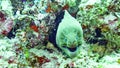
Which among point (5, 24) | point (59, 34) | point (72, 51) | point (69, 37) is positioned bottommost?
point (72, 51)

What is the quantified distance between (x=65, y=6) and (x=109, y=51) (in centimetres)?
111

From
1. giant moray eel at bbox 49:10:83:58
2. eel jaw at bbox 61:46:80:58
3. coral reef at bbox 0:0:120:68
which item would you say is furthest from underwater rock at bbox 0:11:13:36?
eel jaw at bbox 61:46:80:58

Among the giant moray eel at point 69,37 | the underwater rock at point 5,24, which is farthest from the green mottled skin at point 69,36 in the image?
the underwater rock at point 5,24

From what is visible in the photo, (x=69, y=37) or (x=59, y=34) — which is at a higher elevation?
(x=59, y=34)

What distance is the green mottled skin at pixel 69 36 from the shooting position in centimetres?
388

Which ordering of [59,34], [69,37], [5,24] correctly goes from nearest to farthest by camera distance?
[69,37] → [59,34] → [5,24]

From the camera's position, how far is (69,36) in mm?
3906

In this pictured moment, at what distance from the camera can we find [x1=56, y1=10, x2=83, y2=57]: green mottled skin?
12.7 ft

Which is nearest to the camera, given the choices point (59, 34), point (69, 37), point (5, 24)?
point (69, 37)

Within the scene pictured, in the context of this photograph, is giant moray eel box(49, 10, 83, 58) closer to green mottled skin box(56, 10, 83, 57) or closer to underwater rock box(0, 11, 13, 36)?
green mottled skin box(56, 10, 83, 57)

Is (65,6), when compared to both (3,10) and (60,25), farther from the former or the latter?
(3,10)

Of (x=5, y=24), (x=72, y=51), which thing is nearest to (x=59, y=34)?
(x=72, y=51)

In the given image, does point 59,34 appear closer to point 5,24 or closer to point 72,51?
point 72,51

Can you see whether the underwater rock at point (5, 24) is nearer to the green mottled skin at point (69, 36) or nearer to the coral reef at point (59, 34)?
the coral reef at point (59, 34)
